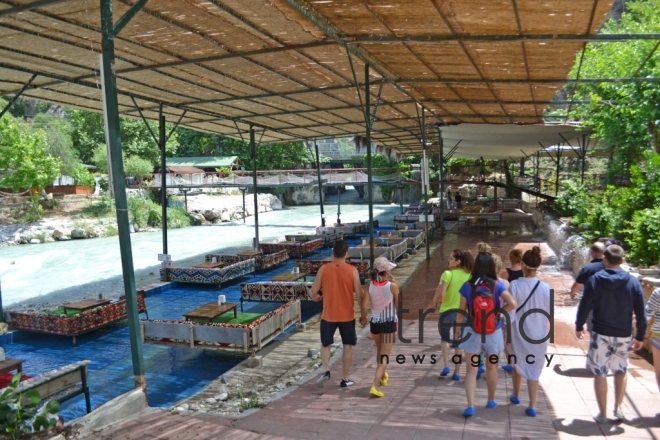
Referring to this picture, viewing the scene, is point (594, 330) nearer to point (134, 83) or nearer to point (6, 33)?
point (6, 33)

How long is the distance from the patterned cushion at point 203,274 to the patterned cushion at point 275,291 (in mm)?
2296

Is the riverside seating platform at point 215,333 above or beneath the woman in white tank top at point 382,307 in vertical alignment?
beneath

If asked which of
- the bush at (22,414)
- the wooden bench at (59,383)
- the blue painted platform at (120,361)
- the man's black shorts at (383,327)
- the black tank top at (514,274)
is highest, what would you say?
the black tank top at (514,274)

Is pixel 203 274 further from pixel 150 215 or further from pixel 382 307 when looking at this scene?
pixel 150 215

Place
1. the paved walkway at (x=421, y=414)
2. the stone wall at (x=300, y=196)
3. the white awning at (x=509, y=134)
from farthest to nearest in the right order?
the stone wall at (x=300, y=196) < the white awning at (x=509, y=134) < the paved walkway at (x=421, y=414)

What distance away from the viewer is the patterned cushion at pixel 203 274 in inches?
474

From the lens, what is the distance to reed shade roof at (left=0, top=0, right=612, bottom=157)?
5.95 m

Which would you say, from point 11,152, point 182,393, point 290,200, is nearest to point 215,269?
point 182,393

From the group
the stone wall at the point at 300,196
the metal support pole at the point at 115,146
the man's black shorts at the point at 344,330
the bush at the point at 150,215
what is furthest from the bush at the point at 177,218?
the man's black shorts at the point at 344,330

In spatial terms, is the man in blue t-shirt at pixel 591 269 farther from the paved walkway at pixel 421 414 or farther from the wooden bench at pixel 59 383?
the wooden bench at pixel 59 383

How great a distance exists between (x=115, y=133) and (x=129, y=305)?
1567 mm

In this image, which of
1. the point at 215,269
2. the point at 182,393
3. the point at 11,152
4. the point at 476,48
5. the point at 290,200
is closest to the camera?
the point at 182,393

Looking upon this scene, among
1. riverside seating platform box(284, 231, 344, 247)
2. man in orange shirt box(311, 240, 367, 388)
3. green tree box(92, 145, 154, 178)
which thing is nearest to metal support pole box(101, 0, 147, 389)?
man in orange shirt box(311, 240, 367, 388)

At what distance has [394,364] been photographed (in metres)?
5.75
